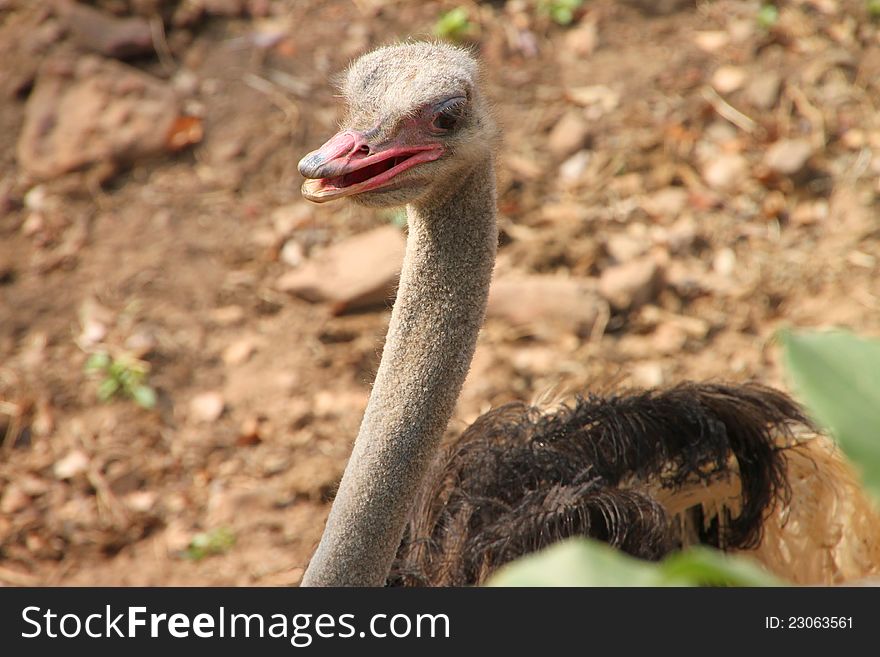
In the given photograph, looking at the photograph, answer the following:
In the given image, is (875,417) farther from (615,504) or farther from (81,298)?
(81,298)

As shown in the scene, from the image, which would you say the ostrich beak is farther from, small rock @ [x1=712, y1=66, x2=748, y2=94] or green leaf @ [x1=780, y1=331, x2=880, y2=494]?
small rock @ [x1=712, y1=66, x2=748, y2=94]

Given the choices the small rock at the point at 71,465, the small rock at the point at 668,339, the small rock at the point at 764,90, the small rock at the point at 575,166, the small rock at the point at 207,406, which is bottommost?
the small rock at the point at 71,465

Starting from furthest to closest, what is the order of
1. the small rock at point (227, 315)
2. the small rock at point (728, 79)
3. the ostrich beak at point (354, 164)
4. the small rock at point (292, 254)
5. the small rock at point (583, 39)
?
1. the small rock at point (583, 39)
2. the small rock at point (728, 79)
3. the small rock at point (292, 254)
4. the small rock at point (227, 315)
5. the ostrich beak at point (354, 164)

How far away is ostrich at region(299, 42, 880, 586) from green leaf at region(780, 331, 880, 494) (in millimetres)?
1117

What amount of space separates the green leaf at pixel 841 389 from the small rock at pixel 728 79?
13.1 ft

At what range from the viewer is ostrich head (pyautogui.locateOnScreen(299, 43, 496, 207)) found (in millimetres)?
1720

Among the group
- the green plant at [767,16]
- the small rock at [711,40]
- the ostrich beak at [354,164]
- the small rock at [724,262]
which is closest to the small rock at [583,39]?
the small rock at [711,40]

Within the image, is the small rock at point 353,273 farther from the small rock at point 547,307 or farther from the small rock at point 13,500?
the small rock at point 13,500

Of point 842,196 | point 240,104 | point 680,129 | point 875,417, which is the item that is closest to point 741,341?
point 842,196

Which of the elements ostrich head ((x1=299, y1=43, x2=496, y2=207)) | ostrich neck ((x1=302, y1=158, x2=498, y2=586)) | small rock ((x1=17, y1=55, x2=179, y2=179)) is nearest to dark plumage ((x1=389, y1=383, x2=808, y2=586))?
ostrich neck ((x1=302, y1=158, x2=498, y2=586))

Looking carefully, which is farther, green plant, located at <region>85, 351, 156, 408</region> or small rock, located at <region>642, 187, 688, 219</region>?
small rock, located at <region>642, 187, 688, 219</region>

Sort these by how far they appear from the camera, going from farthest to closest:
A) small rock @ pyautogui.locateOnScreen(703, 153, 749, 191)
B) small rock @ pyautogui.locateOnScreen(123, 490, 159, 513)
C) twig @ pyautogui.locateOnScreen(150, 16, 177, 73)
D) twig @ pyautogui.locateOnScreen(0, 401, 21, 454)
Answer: twig @ pyautogui.locateOnScreen(150, 16, 177, 73)
small rock @ pyautogui.locateOnScreen(703, 153, 749, 191)
twig @ pyautogui.locateOnScreen(0, 401, 21, 454)
small rock @ pyautogui.locateOnScreen(123, 490, 159, 513)

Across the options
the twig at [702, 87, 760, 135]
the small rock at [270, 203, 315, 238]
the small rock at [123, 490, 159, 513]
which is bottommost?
the small rock at [123, 490, 159, 513]

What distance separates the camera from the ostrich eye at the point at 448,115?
1772 mm
